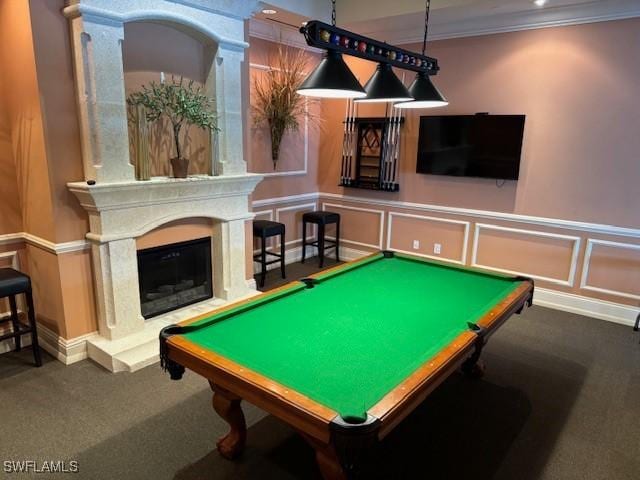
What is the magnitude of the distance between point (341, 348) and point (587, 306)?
11.3ft

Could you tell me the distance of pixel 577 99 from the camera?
4.07 meters

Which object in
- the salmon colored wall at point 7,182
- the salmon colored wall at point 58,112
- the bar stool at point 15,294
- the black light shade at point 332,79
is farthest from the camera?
the salmon colored wall at point 7,182

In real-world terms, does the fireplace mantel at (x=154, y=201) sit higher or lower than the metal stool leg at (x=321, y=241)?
higher

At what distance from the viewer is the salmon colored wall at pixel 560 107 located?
153 inches

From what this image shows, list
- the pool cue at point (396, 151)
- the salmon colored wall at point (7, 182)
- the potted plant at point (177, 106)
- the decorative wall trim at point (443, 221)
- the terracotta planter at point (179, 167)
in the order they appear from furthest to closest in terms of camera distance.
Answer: the pool cue at point (396, 151) < the decorative wall trim at point (443, 221) < the terracotta planter at point (179, 167) < the potted plant at point (177, 106) < the salmon colored wall at point (7, 182)

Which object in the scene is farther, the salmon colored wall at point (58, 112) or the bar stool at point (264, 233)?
the bar stool at point (264, 233)

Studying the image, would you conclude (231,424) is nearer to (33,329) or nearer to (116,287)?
(116,287)

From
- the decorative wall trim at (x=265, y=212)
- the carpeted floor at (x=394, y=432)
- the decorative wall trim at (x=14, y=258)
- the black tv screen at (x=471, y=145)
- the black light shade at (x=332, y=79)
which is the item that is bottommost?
Answer: the carpeted floor at (x=394, y=432)

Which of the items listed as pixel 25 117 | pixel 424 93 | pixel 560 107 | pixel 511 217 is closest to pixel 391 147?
pixel 511 217

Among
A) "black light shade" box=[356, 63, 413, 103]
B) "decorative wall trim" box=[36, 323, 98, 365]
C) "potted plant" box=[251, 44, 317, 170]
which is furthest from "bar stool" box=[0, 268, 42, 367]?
"potted plant" box=[251, 44, 317, 170]

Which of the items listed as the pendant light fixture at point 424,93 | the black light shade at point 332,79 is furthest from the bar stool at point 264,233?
the black light shade at point 332,79

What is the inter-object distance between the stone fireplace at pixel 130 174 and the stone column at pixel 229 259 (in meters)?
0.01

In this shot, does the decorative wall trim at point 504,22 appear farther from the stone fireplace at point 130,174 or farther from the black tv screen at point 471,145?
the stone fireplace at point 130,174

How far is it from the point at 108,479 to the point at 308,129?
4.50 meters
